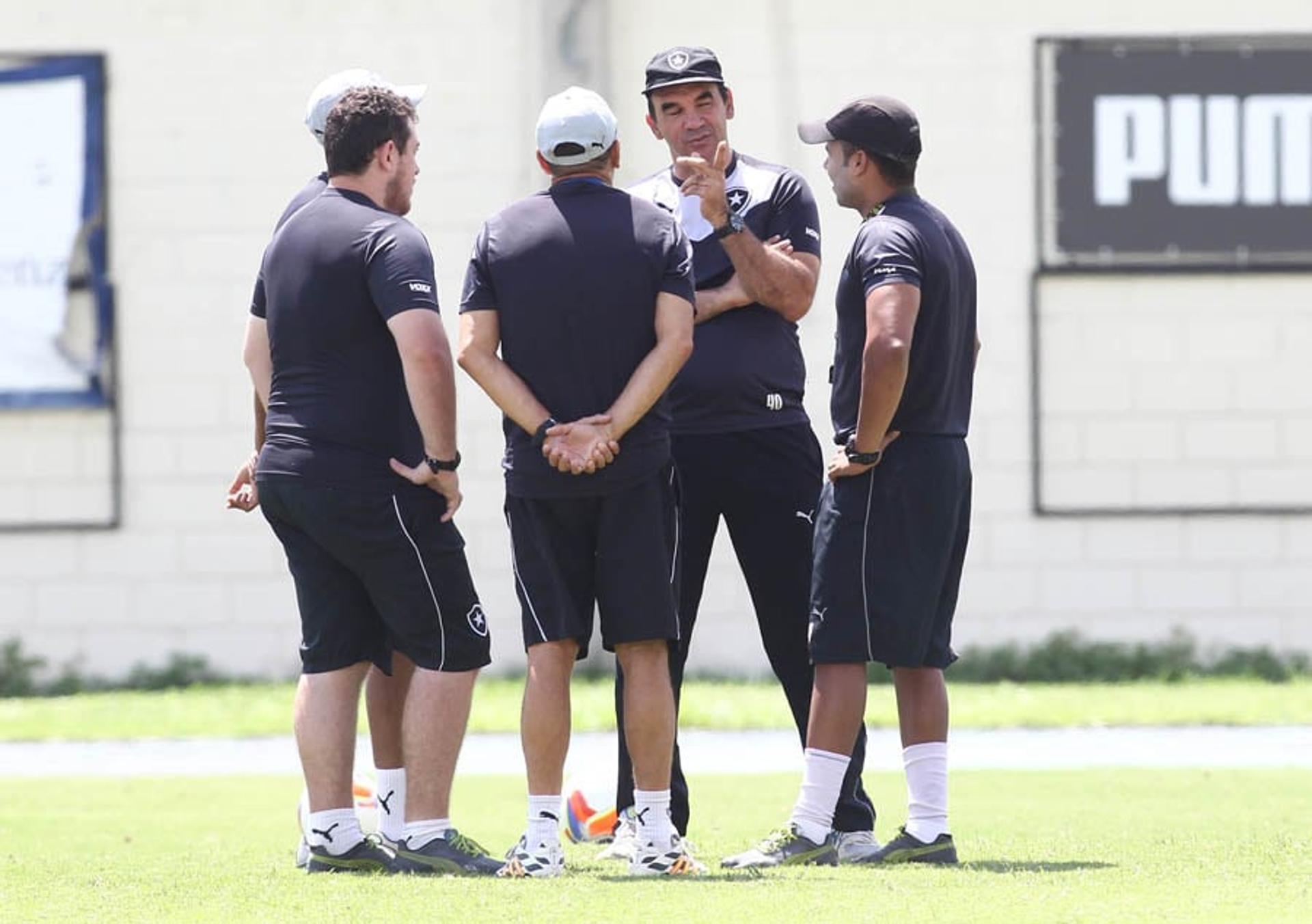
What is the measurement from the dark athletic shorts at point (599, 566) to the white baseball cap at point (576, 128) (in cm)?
89

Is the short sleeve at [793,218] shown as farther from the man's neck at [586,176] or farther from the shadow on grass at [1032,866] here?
the shadow on grass at [1032,866]

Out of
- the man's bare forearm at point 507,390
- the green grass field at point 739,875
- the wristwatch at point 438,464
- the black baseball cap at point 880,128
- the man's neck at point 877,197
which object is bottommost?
the green grass field at point 739,875

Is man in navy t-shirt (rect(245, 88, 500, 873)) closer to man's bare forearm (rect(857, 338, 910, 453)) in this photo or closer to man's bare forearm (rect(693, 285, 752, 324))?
man's bare forearm (rect(693, 285, 752, 324))

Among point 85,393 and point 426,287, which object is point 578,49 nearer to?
point 85,393

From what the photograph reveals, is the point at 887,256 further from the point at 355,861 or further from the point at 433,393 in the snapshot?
the point at 355,861

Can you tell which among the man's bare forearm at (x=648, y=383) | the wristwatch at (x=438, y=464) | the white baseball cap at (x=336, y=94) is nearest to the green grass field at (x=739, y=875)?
the wristwatch at (x=438, y=464)

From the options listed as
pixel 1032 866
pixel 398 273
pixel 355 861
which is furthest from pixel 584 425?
pixel 1032 866

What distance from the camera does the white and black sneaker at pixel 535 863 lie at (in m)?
6.23

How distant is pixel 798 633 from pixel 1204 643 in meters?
6.44

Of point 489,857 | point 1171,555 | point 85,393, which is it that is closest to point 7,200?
point 85,393

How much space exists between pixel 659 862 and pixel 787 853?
46 centimetres

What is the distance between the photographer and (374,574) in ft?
21.2

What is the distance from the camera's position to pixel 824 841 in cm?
665

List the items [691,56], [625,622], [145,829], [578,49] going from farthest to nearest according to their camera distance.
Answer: [578,49]
[145,829]
[691,56]
[625,622]
